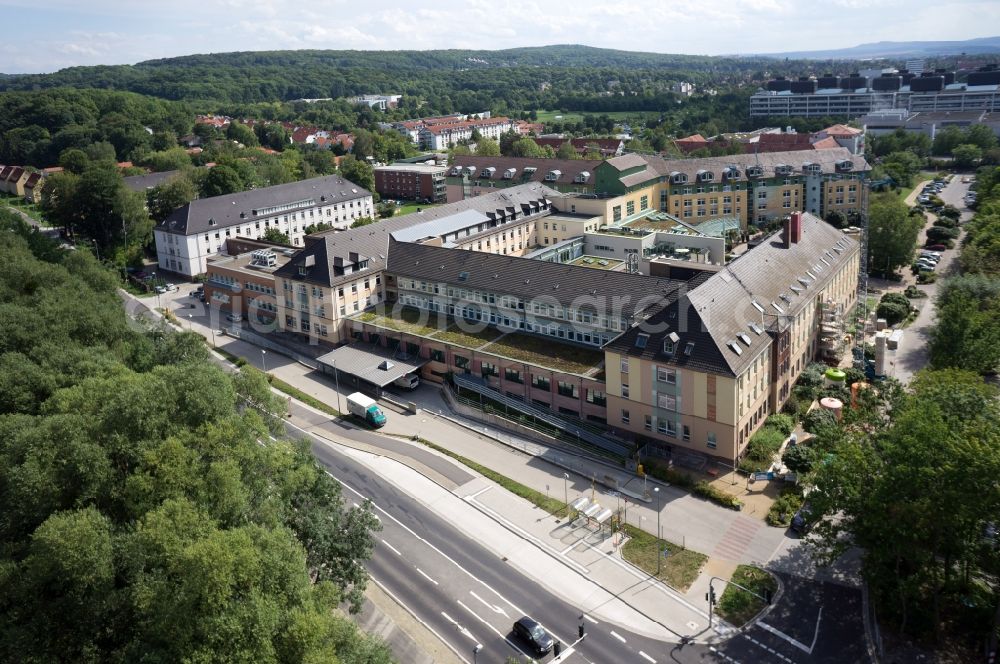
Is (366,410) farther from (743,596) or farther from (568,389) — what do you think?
(743,596)

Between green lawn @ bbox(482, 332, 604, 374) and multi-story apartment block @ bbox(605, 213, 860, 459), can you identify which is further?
green lawn @ bbox(482, 332, 604, 374)

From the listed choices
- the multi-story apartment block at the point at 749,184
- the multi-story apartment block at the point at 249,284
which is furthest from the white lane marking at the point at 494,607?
the multi-story apartment block at the point at 749,184

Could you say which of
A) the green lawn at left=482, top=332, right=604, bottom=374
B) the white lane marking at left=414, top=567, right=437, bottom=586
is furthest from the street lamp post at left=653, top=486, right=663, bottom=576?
the white lane marking at left=414, top=567, right=437, bottom=586

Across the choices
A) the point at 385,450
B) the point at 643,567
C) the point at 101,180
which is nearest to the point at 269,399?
the point at 385,450

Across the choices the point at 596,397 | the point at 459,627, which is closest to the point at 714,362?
the point at 596,397

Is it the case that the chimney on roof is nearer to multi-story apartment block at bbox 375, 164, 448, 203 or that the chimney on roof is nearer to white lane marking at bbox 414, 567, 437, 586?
white lane marking at bbox 414, 567, 437, 586

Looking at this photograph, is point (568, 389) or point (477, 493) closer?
point (477, 493)

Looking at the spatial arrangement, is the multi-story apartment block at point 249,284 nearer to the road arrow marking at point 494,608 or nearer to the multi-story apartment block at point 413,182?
the road arrow marking at point 494,608
